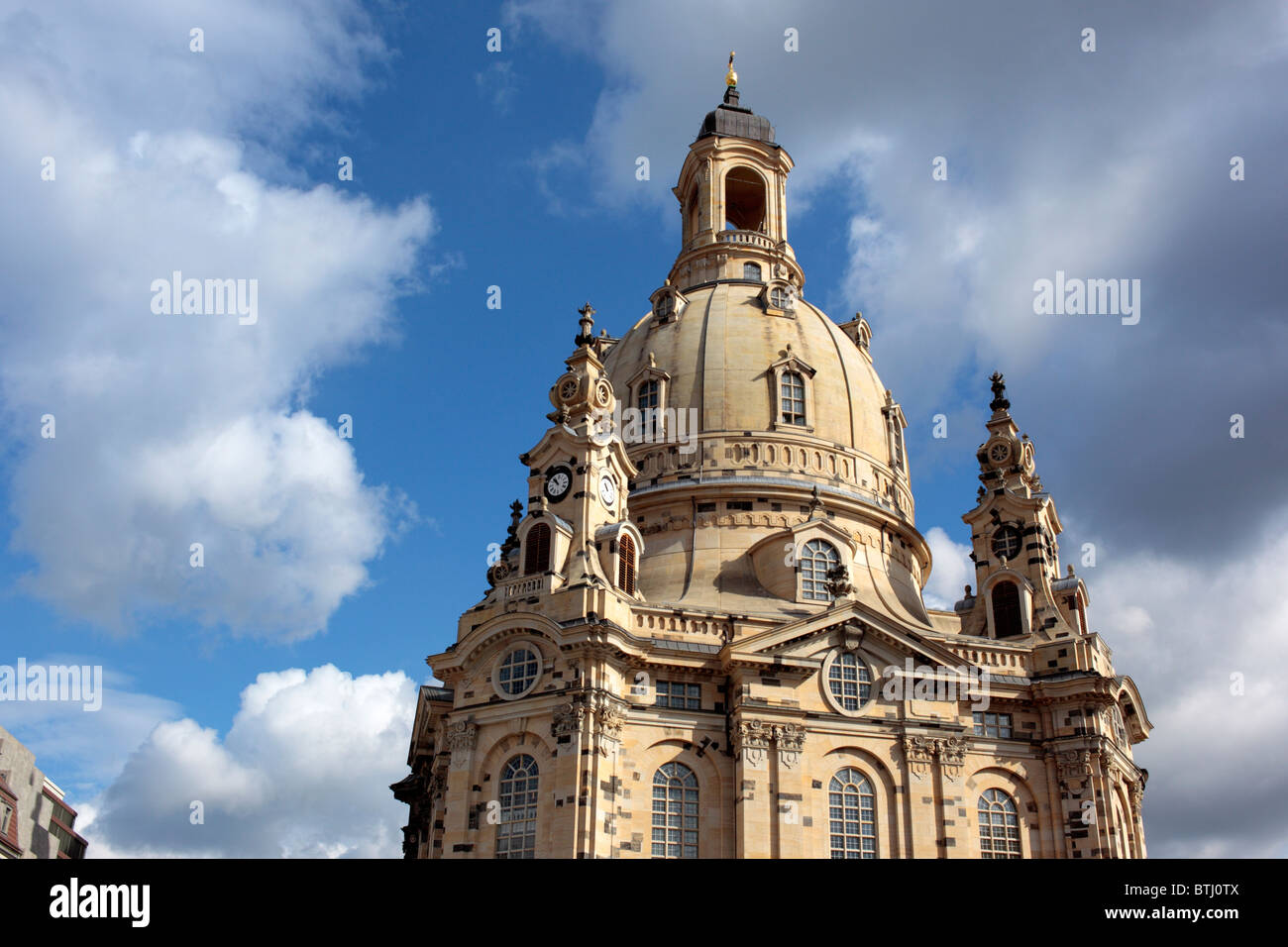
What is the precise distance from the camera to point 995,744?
4741cm

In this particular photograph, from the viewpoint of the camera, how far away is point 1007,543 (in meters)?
55.6

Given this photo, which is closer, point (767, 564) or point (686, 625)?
point (686, 625)

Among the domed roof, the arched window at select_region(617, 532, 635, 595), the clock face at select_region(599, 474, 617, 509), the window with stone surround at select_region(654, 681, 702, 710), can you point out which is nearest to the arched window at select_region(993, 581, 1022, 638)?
the domed roof

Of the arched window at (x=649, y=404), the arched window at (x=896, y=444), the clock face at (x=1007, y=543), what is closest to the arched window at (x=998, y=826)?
the clock face at (x=1007, y=543)

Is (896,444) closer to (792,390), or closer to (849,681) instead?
(792,390)

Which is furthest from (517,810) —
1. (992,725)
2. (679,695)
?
(992,725)

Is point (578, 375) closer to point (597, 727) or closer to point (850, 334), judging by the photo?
point (597, 727)

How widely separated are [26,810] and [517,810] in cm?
3017

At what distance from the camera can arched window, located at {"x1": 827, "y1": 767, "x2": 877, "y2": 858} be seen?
143 ft

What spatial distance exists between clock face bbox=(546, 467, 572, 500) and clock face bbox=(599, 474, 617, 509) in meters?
1.46

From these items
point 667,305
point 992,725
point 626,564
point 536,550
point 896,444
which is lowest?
point 992,725
